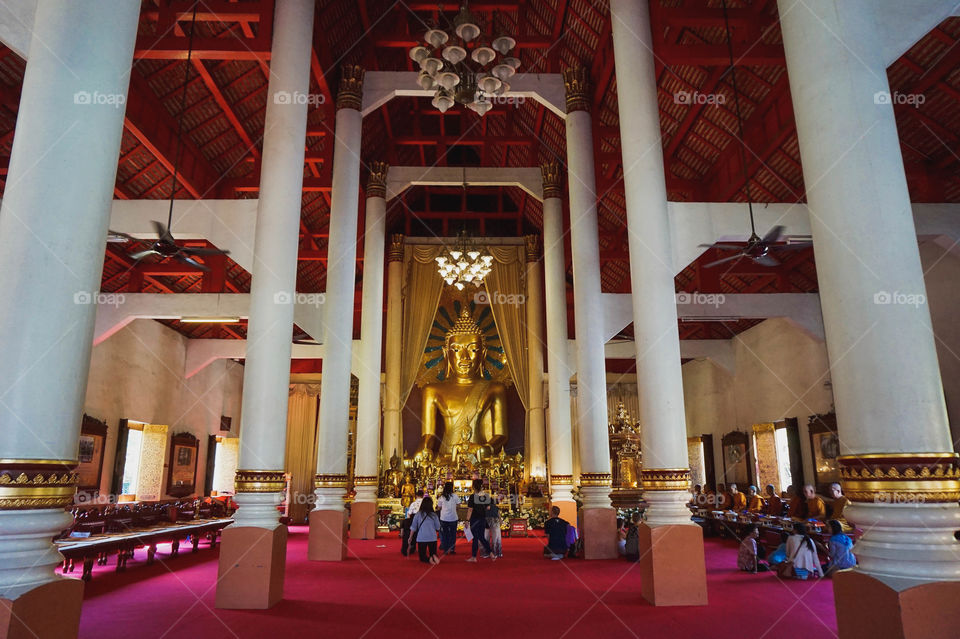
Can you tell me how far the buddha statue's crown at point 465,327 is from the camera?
16.5 meters

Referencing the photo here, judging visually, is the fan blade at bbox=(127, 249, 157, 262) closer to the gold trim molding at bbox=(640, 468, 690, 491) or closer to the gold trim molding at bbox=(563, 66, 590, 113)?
the gold trim molding at bbox=(640, 468, 690, 491)

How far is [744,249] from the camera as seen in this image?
684 centimetres

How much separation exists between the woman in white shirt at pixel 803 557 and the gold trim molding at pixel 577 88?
6.33 meters

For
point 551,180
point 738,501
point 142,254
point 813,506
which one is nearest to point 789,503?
point 738,501

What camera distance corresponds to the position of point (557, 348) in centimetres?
1081

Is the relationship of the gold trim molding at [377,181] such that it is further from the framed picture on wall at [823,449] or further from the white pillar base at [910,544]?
the white pillar base at [910,544]

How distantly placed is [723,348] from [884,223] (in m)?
13.9

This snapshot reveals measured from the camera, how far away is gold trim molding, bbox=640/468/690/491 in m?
4.77

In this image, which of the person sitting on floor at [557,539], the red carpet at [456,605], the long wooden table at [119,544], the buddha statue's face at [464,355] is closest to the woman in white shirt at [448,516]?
the red carpet at [456,605]

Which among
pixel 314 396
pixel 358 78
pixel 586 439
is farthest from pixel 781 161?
pixel 314 396

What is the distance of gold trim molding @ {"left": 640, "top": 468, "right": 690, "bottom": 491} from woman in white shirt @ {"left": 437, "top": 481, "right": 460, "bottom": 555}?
126 inches

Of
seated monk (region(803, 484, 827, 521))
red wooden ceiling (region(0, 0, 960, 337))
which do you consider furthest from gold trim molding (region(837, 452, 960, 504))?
seated monk (region(803, 484, 827, 521))

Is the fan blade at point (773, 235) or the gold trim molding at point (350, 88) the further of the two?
the gold trim molding at point (350, 88)

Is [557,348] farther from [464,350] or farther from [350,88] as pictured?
[464,350]
